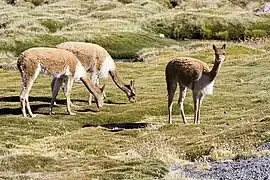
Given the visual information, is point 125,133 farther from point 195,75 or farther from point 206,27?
point 206,27

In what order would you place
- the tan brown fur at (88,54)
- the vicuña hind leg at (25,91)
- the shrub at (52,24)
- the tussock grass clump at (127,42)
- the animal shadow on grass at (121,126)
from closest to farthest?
the animal shadow on grass at (121,126) → the vicuña hind leg at (25,91) → the tan brown fur at (88,54) → the tussock grass clump at (127,42) → the shrub at (52,24)

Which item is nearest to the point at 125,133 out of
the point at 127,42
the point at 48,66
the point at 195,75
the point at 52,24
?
the point at 195,75

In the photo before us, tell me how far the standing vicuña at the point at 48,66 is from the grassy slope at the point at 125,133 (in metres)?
1.90

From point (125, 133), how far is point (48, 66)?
263 inches

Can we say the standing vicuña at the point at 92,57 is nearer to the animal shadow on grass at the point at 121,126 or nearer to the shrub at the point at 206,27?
the animal shadow on grass at the point at 121,126

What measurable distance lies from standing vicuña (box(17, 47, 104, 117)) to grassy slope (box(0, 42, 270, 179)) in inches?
74.8

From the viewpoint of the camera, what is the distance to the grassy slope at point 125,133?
74.3 ft

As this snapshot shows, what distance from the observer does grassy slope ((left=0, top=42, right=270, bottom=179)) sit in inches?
892

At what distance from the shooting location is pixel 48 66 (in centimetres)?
3581

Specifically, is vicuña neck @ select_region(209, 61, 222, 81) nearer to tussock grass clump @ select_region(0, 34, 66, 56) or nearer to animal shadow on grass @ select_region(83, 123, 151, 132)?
animal shadow on grass @ select_region(83, 123, 151, 132)

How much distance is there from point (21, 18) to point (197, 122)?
101 meters

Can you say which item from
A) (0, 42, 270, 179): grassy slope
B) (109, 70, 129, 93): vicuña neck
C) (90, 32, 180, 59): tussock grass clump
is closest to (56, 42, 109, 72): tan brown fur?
(109, 70, 129, 93): vicuña neck

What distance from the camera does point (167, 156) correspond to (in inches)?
949

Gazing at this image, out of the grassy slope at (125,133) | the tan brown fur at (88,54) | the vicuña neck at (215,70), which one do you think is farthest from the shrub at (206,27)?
the vicuña neck at (215,70)
